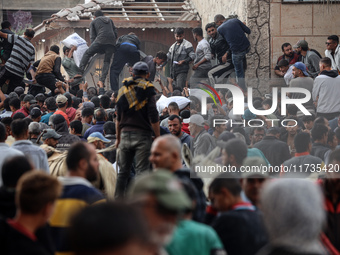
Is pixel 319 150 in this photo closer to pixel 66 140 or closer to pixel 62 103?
pixel 66 140

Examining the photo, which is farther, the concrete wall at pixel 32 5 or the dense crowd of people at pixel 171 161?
the concrete wall at pixel 32 5

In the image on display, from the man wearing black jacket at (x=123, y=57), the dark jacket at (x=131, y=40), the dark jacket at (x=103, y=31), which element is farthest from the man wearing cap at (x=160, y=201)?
the dark jacket at (x=131, y=40)

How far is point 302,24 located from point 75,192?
10888 mm

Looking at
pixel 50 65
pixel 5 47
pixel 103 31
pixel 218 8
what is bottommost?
pixel 50 65

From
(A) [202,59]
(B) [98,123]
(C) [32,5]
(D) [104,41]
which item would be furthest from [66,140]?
(C) [32,5]

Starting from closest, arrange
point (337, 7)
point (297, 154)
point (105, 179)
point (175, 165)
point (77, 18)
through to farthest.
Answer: point (175, 165)
point (105, 179)
point (297, 154)
point (337, 7)
point (77, 18)

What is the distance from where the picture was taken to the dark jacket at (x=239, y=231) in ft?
14.3

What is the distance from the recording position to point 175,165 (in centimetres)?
508

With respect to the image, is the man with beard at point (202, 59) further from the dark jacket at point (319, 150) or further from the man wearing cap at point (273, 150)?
the dark jacket at point (319, 150)

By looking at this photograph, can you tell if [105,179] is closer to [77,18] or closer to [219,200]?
[219,200]

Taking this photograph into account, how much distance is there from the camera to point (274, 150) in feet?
28.4

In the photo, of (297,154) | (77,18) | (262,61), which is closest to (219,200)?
(297,154)

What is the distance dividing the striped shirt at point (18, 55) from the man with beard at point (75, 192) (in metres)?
10.1

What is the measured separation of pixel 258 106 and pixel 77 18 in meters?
10.2
